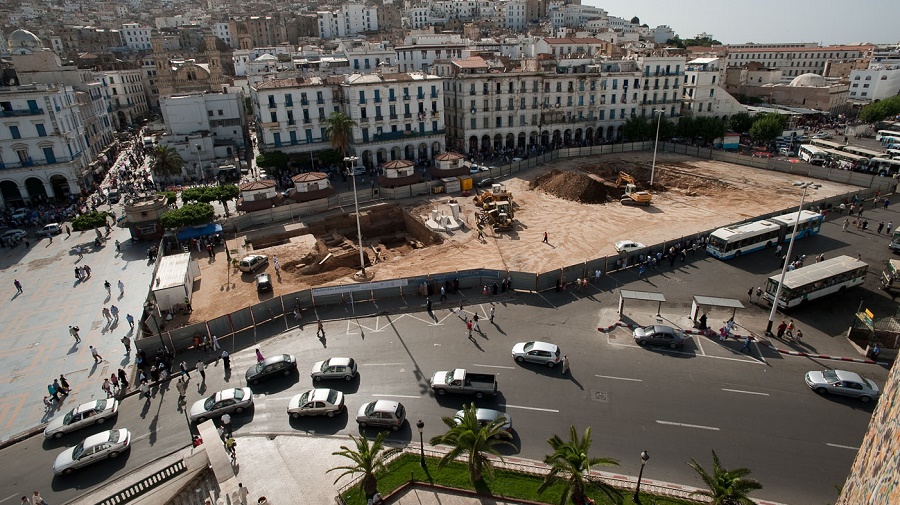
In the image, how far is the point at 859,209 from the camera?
1946 inches

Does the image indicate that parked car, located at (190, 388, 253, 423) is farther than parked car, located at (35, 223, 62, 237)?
No

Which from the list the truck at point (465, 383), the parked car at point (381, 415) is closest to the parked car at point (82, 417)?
the parked car at point (381, 415)

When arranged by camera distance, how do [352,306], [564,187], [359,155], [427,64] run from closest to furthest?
[352,306], [564,187], [359,155], [427,64]

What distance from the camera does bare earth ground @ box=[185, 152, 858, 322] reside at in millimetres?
41031

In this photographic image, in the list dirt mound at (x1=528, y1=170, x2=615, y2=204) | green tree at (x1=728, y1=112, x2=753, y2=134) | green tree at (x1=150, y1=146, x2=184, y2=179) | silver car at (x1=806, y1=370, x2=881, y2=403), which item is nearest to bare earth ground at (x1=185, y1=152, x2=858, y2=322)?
dirt mound at (x1=528, y1=170, x2=615, y2=204)

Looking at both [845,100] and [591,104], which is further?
[845,100]

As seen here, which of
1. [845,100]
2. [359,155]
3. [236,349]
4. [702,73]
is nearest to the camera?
[236,349]

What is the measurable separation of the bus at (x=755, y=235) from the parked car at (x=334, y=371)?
106ft

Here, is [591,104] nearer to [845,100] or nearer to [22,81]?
[845,100]

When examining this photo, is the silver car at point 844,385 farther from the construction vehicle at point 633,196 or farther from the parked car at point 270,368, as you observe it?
the construction vehicle at point 633,196

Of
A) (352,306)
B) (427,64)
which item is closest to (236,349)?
(352,306)

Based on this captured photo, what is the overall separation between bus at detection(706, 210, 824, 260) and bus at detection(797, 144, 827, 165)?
32.0 m

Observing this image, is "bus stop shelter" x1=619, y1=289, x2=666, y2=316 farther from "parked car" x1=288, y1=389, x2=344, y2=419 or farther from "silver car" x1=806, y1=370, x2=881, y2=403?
"parked car" x1=288, y1=389, x2=344, y2=419

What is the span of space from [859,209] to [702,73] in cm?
4576
